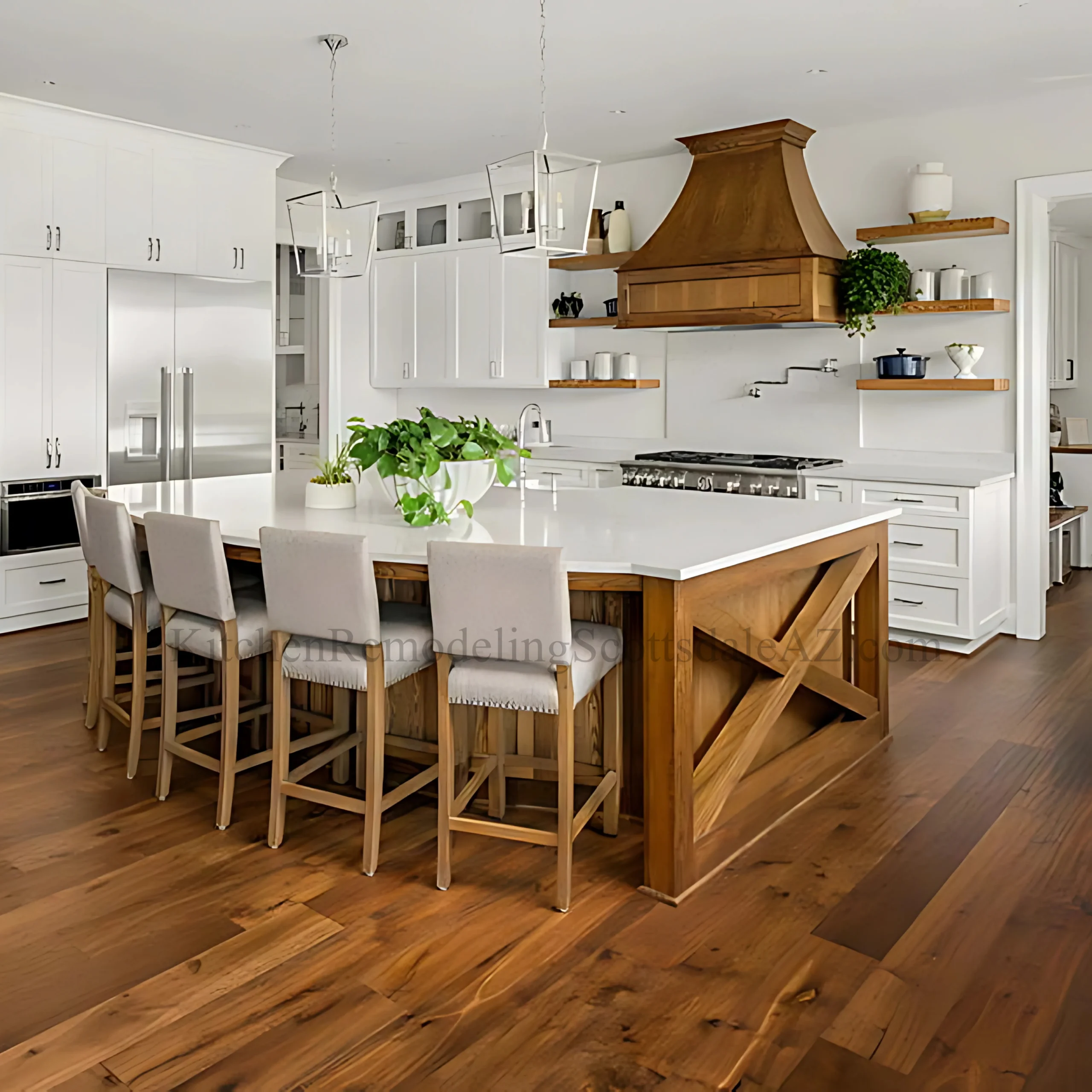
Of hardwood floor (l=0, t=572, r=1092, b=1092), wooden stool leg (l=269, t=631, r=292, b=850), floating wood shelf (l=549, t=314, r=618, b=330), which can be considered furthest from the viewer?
floating wood shelf (l=549, t=314, r=618, b=330)

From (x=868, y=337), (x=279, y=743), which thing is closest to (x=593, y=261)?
(x=868, y=337)

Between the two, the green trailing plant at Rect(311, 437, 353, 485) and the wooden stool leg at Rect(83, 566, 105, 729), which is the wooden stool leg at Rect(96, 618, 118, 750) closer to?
the wooden stool leg at Rect(83, 566, 105, 729)

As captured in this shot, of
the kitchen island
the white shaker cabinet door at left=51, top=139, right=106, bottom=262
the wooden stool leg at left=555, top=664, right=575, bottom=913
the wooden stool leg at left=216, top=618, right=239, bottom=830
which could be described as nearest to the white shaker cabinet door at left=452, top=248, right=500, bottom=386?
the white shaker cabinet door at left=51, top=139, right=106, bottom=262

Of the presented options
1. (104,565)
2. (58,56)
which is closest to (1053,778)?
(104,565)

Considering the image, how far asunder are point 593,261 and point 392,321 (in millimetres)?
1896

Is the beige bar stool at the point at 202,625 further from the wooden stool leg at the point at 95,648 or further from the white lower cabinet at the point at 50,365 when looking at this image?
the white lower cabinet at the point at 50,365

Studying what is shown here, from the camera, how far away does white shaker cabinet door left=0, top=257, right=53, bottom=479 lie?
Answer: 5.28 metres

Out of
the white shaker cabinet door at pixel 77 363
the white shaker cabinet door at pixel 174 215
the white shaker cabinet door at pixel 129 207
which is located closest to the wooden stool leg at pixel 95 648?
the white shaker cabinet door at pixel 77 363

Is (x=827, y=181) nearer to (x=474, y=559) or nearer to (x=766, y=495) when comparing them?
(x=766, y=495)

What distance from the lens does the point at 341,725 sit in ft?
11.0

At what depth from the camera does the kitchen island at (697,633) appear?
2580 mm

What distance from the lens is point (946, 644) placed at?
5.08m

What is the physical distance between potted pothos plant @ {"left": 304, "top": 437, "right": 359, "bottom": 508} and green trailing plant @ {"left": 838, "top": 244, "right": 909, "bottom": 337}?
9.70ft

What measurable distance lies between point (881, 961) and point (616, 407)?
16.0 ft
